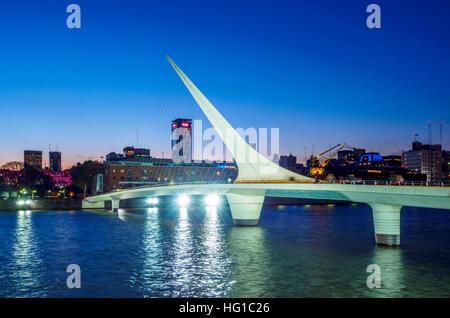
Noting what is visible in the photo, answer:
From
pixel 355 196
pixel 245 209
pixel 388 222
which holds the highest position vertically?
pixel 355 196

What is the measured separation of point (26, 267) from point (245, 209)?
88.9ft

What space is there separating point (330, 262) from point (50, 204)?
74.2m

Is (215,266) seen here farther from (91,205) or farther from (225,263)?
(91,205)

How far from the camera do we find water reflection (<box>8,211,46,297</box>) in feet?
68.7

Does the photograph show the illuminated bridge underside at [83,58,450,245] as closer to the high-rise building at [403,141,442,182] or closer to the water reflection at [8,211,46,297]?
the water reflection at [8,211,46,297]

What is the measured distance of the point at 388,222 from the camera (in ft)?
107

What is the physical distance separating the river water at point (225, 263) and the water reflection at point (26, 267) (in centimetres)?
5

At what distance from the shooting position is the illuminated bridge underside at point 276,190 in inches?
1126

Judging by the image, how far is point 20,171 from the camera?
119688 mm

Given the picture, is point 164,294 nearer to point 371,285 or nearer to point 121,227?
point 371,285

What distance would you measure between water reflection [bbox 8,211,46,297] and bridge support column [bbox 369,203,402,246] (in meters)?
23.1

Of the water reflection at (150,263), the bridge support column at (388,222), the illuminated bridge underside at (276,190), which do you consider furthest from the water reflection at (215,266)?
the bridge support column at (388,222)

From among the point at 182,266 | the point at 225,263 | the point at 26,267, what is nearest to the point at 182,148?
the point at 225,263
